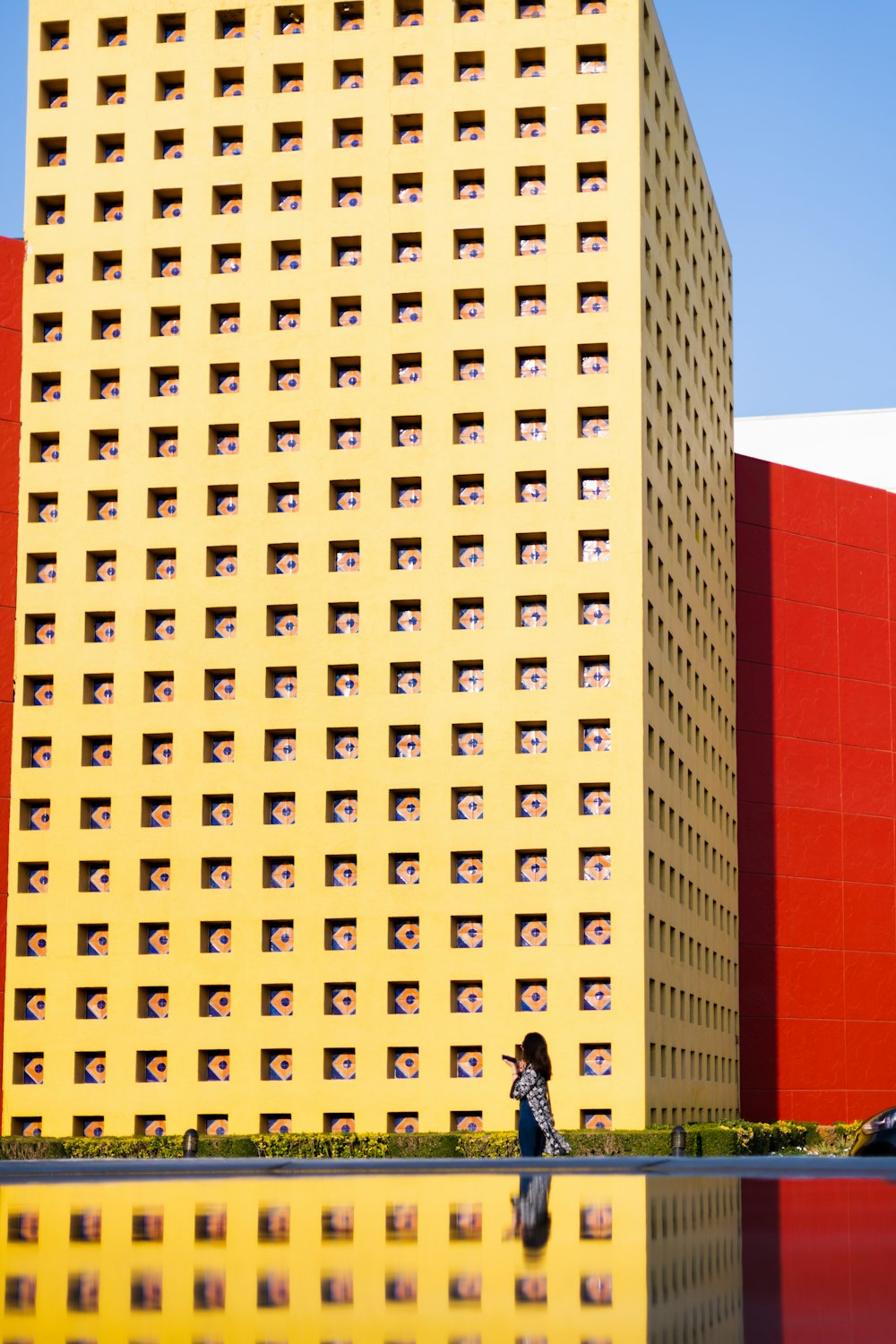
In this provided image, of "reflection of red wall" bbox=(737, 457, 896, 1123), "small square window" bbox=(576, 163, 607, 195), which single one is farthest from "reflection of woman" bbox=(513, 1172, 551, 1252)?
"reflection of red wall" bbox=(737, 457, 896, 1123)

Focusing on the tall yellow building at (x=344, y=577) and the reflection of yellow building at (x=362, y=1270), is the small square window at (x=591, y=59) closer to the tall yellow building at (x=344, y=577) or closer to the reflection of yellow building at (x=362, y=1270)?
the tall yellow building at (x=344, y=577)

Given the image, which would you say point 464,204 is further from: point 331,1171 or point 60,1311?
point 60,1311

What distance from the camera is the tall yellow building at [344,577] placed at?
86.3 ft

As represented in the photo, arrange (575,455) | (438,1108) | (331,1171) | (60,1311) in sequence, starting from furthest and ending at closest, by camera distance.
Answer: (575,455)
(438,1108)
(331,1171)
(60,1311)

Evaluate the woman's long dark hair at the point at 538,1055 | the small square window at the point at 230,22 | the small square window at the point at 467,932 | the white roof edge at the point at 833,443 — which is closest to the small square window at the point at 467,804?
the small square window at the point at 467,932

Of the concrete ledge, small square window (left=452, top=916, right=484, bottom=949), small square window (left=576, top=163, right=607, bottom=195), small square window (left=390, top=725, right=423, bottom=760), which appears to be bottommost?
the concrete ledge

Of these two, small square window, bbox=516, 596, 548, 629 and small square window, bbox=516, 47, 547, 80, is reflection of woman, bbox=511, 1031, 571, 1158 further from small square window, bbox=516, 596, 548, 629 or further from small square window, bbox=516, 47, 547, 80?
small square window, bbox=516, 47, 547, 80

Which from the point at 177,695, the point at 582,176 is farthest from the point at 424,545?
the point at 582,176

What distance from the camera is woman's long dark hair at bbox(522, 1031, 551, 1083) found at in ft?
55.1

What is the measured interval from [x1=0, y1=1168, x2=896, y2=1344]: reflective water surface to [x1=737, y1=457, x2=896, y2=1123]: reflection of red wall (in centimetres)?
2993

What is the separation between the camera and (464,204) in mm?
28344

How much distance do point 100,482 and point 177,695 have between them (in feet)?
12.2

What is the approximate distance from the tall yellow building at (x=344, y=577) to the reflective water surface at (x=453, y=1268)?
17.7 meters

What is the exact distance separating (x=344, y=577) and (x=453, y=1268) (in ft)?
75.2
